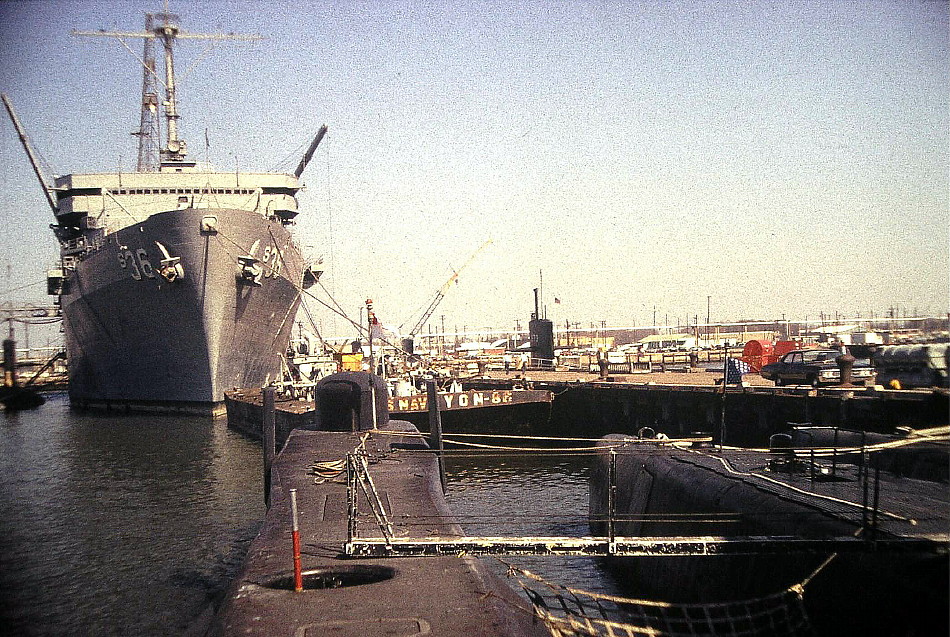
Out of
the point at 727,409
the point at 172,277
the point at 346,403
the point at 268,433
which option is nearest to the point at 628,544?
the point at 268,433

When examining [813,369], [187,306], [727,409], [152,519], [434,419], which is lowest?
[152,519]

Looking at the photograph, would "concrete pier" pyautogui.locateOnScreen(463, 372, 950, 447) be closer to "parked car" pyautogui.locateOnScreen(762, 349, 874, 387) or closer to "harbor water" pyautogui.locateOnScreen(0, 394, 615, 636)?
"parked car" pyautogui.locateOnScreen(762, 349, 874, 387)

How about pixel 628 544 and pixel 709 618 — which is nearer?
pixel 628 544

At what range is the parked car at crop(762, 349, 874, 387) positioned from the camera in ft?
102

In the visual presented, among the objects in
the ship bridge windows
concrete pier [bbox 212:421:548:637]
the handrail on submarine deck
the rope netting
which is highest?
the ship bridge windows

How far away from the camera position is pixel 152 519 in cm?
2250

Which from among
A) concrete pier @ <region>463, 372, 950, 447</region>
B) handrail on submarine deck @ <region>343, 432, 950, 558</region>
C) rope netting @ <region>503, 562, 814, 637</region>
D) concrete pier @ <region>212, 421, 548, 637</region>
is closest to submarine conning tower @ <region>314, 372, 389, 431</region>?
concrete pier @ <region>212, 421, 548, 637</region>

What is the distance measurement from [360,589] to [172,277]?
3745 centimetres

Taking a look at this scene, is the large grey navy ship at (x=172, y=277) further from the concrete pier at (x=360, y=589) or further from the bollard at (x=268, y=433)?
the concrete pier at (x=360, y=589)

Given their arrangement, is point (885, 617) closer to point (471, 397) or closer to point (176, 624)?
point (176, 624)

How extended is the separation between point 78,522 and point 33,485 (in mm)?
6956

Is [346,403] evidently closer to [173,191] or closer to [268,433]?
[268,433]

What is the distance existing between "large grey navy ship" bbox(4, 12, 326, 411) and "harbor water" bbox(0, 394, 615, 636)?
7518 millimetres

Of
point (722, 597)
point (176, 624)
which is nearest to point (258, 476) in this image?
point (176, 624)
